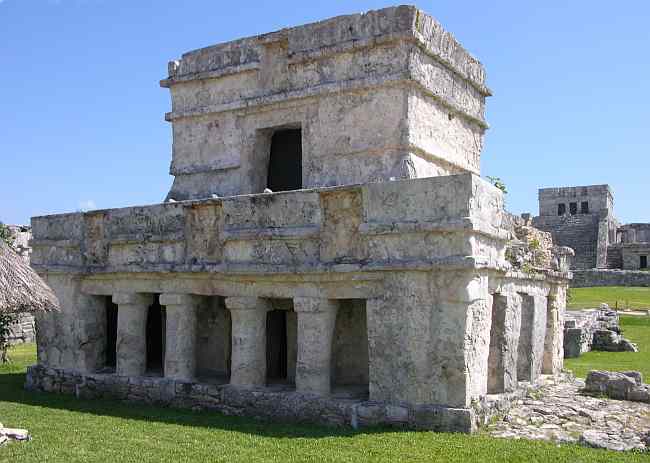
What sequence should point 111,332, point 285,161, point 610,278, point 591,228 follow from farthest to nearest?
1. point 591,228
2. point 610,278
3. point 111,332
4. point 285,161

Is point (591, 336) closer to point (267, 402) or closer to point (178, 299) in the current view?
point (267, 402)

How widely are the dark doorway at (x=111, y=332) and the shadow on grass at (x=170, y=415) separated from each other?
1.39 m

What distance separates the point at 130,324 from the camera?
10.6m

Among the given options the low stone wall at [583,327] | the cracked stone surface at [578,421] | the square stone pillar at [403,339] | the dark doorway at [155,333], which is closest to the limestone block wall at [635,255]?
the low stone wall at [583,327]

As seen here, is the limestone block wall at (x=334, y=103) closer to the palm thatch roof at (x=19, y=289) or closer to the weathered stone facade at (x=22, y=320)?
Result: the palm thatch roof at (x=19, y=289)

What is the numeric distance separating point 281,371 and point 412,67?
207 inches

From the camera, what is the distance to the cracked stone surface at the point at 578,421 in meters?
7.48

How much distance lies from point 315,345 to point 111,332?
5716mm

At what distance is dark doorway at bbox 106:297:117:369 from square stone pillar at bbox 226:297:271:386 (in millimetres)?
3710

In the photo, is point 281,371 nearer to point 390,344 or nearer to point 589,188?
point 390,344

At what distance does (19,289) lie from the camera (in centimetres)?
812

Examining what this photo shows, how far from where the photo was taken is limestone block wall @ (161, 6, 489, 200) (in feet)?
31.8

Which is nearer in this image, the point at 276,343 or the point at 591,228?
the point at 276,343

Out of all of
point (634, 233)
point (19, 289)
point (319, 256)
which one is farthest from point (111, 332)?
point (634, 233)
